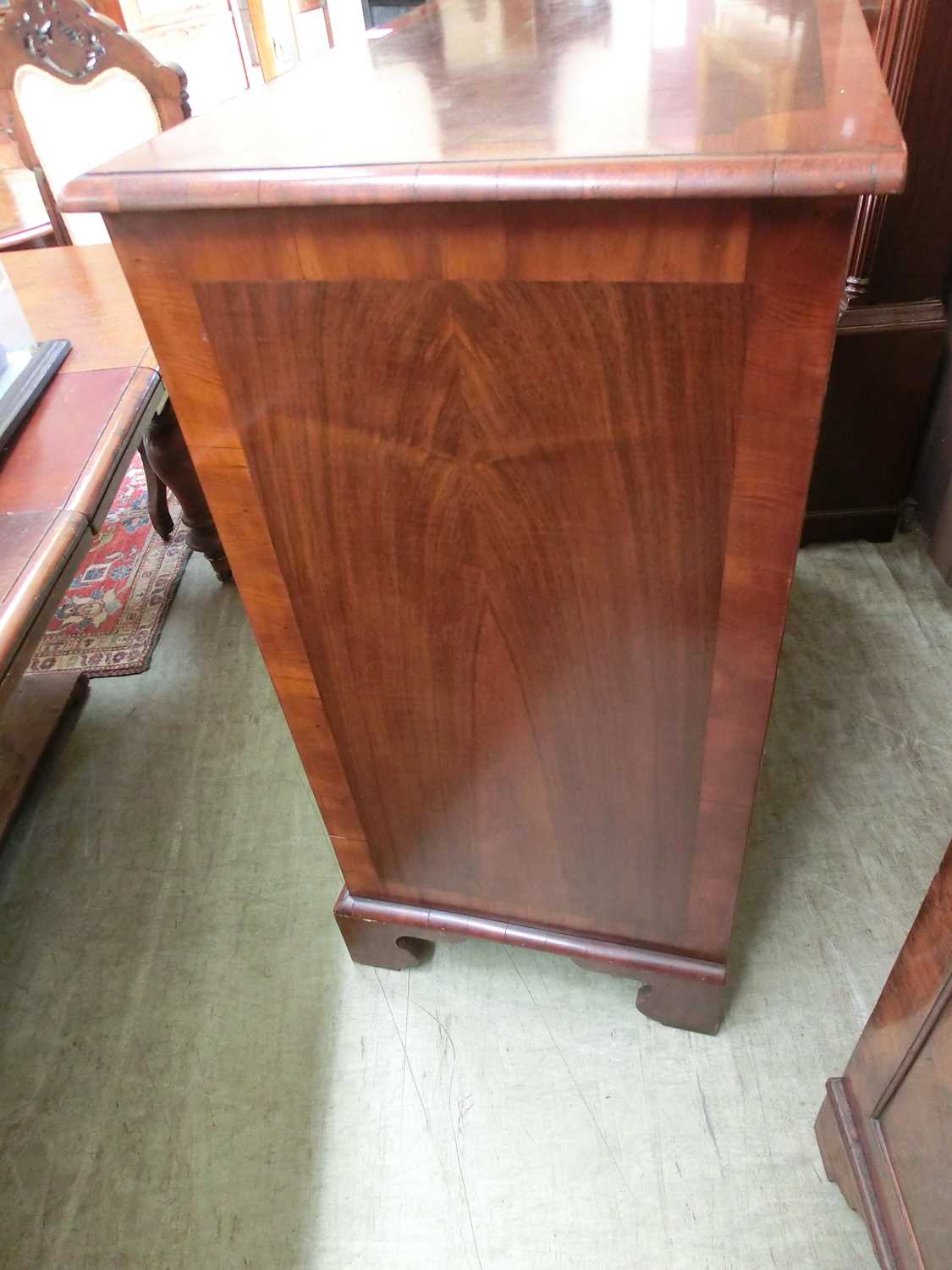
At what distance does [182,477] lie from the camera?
5.27ft

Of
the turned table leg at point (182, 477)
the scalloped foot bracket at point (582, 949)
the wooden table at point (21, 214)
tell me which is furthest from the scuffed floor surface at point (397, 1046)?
the wooden table at point (21, 214)

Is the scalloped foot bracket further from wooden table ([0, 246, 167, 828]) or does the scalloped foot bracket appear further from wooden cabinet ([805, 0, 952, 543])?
wooden cabinet ([805, 0, 952, 543])

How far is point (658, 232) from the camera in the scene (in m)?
0.50

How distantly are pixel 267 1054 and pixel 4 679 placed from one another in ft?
1.98

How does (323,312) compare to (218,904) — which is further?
(218,904)

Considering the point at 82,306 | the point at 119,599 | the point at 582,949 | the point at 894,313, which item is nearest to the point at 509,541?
the point at 582,949

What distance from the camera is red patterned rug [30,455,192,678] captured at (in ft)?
5.62

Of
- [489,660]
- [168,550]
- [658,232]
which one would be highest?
[658,232]

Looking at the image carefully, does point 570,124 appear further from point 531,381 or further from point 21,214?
point 21,214

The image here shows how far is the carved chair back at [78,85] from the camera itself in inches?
65.2

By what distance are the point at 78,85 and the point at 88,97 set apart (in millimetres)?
26

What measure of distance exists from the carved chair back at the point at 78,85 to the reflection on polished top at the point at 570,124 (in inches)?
43.3

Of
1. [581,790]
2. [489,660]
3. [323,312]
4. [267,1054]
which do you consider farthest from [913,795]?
[323,312]

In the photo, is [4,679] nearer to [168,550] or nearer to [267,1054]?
[267,1054]
